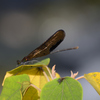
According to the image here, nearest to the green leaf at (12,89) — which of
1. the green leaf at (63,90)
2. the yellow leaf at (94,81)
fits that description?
the green leaf at (63,90)

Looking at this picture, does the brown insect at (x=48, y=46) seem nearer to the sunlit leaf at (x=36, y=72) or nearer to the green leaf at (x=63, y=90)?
the sunlit leaf at (x=36, y=72)

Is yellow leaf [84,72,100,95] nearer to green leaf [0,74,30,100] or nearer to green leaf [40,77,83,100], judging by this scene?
green leaf [40,77,83,100]

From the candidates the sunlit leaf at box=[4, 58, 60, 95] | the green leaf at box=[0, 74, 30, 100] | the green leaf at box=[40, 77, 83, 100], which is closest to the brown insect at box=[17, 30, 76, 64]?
the sunlit leaf at box=[4, 58, 60, 95]

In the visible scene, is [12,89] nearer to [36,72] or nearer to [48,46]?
[36,72]

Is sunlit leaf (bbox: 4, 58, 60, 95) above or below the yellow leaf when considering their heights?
above

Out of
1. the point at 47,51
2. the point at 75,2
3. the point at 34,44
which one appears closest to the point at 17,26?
the point at 34,44

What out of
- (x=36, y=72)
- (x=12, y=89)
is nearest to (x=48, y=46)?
(x=36, y=72)
